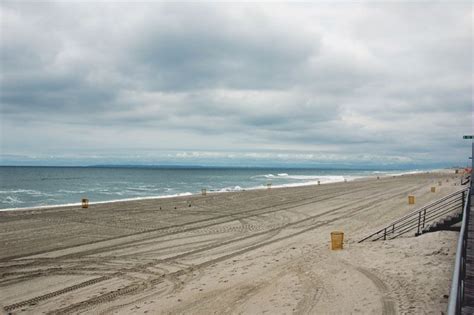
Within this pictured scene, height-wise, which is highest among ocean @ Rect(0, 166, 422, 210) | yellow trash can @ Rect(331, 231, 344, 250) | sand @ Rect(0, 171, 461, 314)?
yellow trash can @ Rect(331, 231, 344, 250)

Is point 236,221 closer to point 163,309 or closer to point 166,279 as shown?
point 166,279

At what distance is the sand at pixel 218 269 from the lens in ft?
27.3

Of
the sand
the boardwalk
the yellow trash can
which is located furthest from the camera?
the yellow trash can

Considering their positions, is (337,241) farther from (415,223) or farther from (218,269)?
(415,223)

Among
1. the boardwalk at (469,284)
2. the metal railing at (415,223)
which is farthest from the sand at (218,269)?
the metal railing at (415,223)

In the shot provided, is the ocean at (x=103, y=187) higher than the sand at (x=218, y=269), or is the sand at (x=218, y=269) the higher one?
the sand at (x=218, y=269)

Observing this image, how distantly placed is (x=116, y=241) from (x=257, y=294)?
34.1ft

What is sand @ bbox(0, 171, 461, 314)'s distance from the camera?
834 centimetres

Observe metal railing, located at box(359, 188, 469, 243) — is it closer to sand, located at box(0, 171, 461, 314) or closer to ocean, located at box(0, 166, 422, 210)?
sand, located at box(0, 171, 461, 314)

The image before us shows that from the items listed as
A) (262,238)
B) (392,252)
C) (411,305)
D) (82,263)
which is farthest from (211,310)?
(262,238)

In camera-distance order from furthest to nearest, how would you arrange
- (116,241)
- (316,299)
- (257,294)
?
1. (116,241)
2. (257,294)
3. (316,299)

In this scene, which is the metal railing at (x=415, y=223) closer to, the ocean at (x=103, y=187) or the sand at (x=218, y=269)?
the sand at (x=218, y=269)

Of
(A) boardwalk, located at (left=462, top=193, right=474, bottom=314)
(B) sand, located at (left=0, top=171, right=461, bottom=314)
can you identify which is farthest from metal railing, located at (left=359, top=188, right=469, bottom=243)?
(A) boardwalk, located at (left=462, top=193, right=474, bottom=314)

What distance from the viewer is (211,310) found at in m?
8.27
